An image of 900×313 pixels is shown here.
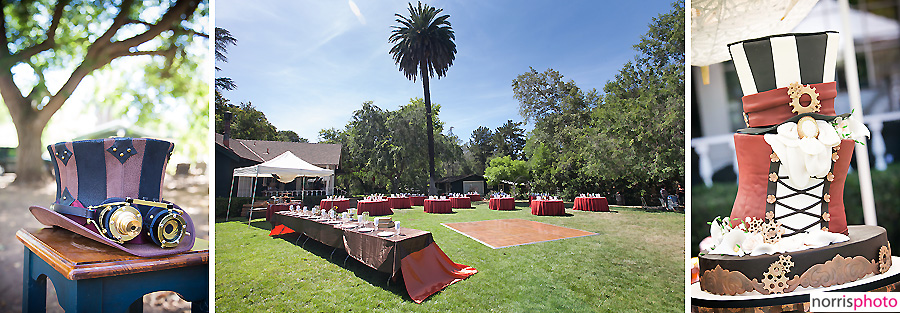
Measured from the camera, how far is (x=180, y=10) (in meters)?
2.42

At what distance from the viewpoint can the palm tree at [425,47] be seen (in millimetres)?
2836

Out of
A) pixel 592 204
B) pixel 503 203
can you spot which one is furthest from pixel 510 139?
pixel 592 204

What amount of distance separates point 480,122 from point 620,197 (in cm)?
194

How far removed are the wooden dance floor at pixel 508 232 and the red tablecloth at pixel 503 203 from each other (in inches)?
4.6

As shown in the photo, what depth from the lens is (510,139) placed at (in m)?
3.11

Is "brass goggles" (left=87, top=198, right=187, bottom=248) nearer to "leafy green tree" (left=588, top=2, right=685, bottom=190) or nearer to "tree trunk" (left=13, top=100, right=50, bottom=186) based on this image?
"tree trunk" (left=13, top=100, right=50, bottom=186)

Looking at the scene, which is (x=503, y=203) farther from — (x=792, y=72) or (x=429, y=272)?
(x=792, y=72)

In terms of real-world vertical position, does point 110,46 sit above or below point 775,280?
above

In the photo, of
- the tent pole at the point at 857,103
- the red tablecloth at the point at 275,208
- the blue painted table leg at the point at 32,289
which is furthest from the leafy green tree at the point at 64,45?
the tent pole at the point at 857,103

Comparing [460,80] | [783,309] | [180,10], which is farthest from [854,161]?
[180,10]

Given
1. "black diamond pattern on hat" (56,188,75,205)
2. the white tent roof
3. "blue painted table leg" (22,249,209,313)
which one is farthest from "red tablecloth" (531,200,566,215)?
"black diamond pattern on hat" (56,188,75,205)

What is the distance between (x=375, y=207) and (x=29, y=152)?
211cm

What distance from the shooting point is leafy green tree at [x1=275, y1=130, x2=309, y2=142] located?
2.79m

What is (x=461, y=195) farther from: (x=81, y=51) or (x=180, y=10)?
(x=81, y=51)
